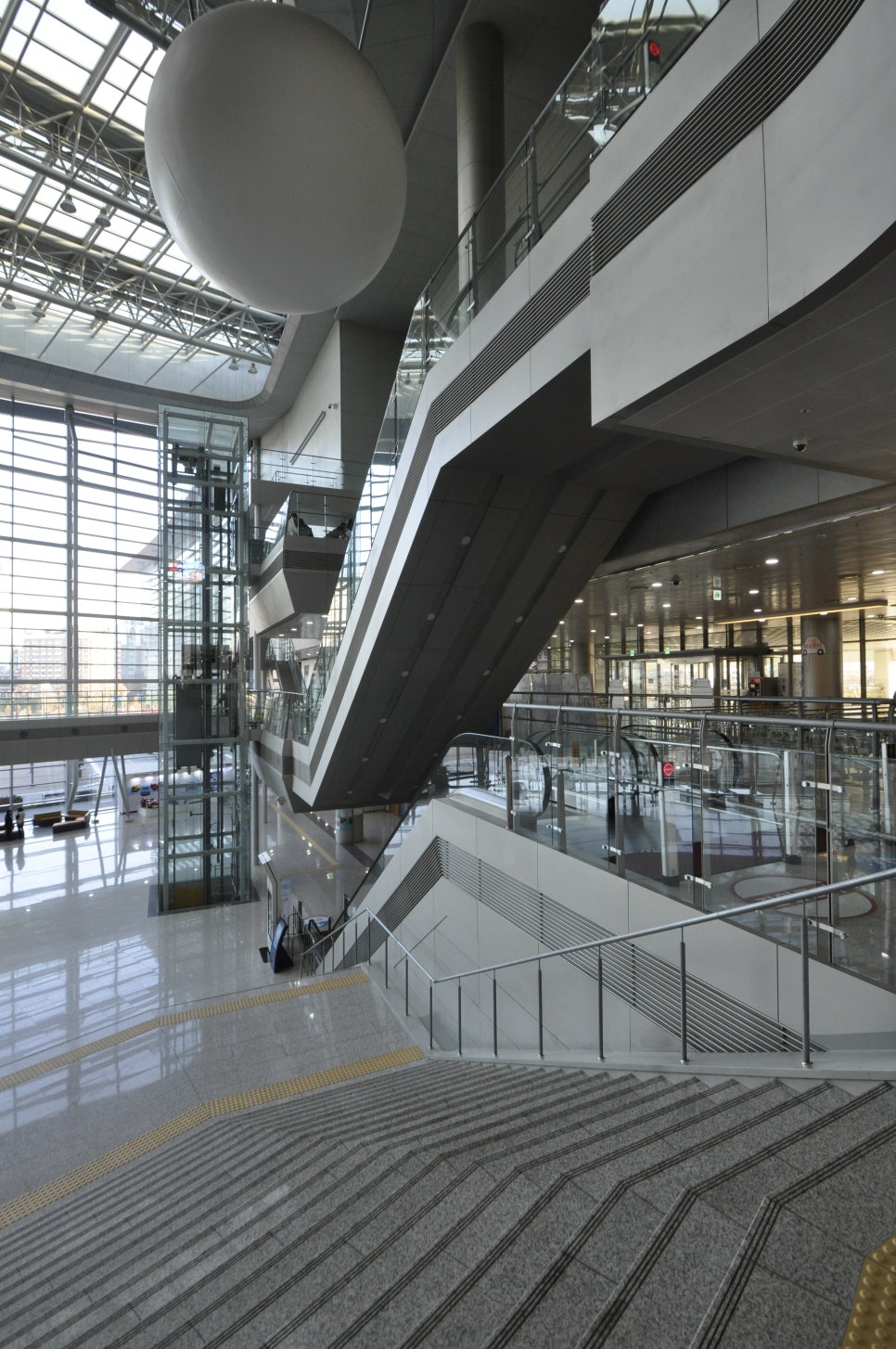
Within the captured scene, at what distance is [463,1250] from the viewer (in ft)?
7.60

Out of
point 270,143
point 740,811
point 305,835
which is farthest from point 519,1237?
point 305,835

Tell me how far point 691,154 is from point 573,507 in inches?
221

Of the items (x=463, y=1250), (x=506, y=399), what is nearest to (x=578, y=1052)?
(x=463, y=1250)

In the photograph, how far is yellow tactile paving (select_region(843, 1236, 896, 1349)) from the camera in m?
1.67

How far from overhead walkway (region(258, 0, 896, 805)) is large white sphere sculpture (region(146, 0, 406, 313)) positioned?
1834 mm

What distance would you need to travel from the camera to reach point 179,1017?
8.98 metres

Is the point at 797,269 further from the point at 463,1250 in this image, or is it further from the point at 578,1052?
the point at 578,1052

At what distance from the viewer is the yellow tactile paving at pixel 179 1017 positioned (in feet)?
27.1

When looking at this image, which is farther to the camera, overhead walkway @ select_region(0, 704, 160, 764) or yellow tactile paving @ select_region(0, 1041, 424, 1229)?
overhead walkway @ select_region(0, 704, 160, 764)

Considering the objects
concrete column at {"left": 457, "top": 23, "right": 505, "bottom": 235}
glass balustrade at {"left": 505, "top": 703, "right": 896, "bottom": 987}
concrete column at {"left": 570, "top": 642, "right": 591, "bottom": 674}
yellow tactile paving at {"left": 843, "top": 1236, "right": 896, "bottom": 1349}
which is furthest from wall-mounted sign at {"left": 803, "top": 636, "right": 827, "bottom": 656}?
yellow tactile paving at {"left": 843, "top": 1236, "right": 896, "bottom": 1349}

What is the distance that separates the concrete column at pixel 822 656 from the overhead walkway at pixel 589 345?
982 cm

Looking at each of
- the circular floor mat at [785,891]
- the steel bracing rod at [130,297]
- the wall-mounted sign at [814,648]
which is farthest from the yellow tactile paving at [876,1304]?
the steel bracing rod at [130,297]

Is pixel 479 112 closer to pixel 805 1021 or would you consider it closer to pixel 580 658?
pixel 805 1021

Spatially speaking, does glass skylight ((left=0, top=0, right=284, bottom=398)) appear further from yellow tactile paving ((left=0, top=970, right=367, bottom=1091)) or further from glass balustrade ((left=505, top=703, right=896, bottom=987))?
yellow tactile paving ((left=0, top=970, right=367, bottom=1091))
